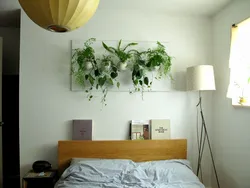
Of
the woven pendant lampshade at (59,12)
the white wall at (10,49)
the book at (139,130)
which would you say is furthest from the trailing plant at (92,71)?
the woven pendant lampshade at (59,12)

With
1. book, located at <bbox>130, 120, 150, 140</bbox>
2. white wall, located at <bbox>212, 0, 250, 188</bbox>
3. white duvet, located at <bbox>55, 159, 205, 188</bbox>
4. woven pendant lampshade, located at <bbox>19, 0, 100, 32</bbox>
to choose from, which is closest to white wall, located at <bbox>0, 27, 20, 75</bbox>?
white duvet, located at <bbox>55, 159, 205, 188</bbox>

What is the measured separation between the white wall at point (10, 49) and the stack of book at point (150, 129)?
6.77 ft

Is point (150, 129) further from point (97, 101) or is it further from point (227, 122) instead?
point (227, 122)

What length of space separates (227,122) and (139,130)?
1090 mm

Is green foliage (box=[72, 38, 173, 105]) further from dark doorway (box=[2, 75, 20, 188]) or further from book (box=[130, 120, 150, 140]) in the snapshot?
dark doorway (box=[2, 75, 20, 188])

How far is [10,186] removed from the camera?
9.68 feet

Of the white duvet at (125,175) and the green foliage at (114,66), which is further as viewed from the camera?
the green foliage at (114,66)

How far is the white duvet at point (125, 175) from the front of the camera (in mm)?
1999

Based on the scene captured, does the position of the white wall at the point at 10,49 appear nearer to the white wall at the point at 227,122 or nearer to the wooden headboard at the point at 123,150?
the wooden headboard at the point at 123,150

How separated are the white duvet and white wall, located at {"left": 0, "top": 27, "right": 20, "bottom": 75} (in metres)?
1.93

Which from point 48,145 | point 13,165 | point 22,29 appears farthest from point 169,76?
point 13,165

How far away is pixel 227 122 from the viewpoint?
2.42 metres

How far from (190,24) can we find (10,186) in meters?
3.53

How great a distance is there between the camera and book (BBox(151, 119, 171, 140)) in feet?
8.60
